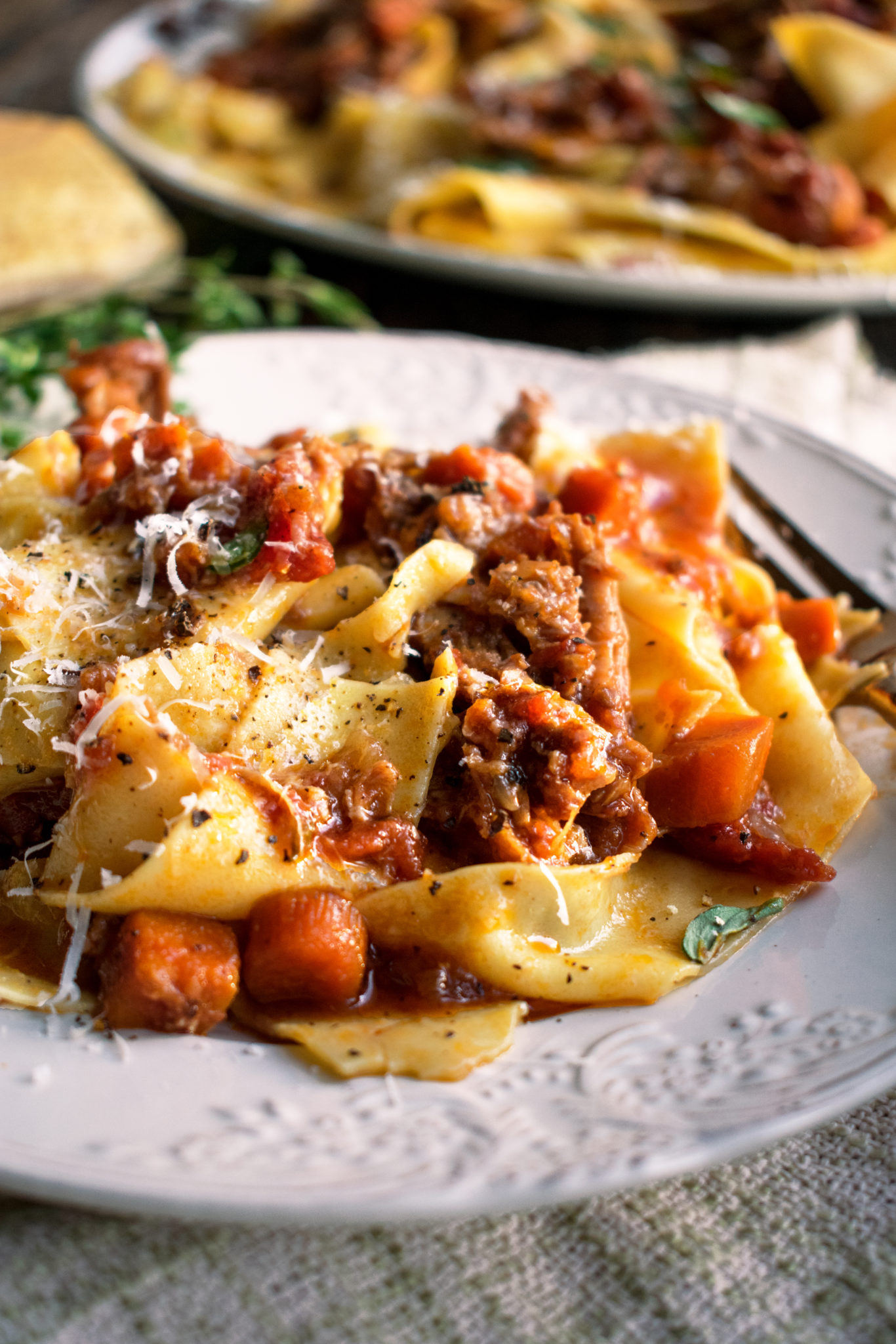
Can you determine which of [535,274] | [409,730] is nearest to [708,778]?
[409,730]

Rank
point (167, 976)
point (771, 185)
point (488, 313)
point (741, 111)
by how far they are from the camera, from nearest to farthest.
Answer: point (167, 976)
point (488, 313)
point (771, 185)
point (741, 111)

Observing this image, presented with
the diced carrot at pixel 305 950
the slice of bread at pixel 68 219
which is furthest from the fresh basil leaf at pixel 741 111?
the diced carrot at pixel 305 950

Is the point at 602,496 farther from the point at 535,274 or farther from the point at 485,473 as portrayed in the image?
the point at 535,274

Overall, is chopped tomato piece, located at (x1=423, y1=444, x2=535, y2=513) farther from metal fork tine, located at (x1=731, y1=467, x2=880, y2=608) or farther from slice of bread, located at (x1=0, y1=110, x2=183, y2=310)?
slice of bread, located at (x1=0, y1=110, x2=183, y2=310)

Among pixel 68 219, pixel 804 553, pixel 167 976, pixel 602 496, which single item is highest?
pixel 602 496

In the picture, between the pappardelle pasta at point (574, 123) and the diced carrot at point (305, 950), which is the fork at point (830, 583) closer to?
the diced carrot at point (305, 950)

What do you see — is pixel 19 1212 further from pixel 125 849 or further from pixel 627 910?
pixel 627 910

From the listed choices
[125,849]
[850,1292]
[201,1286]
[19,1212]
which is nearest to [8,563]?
[125,849]
